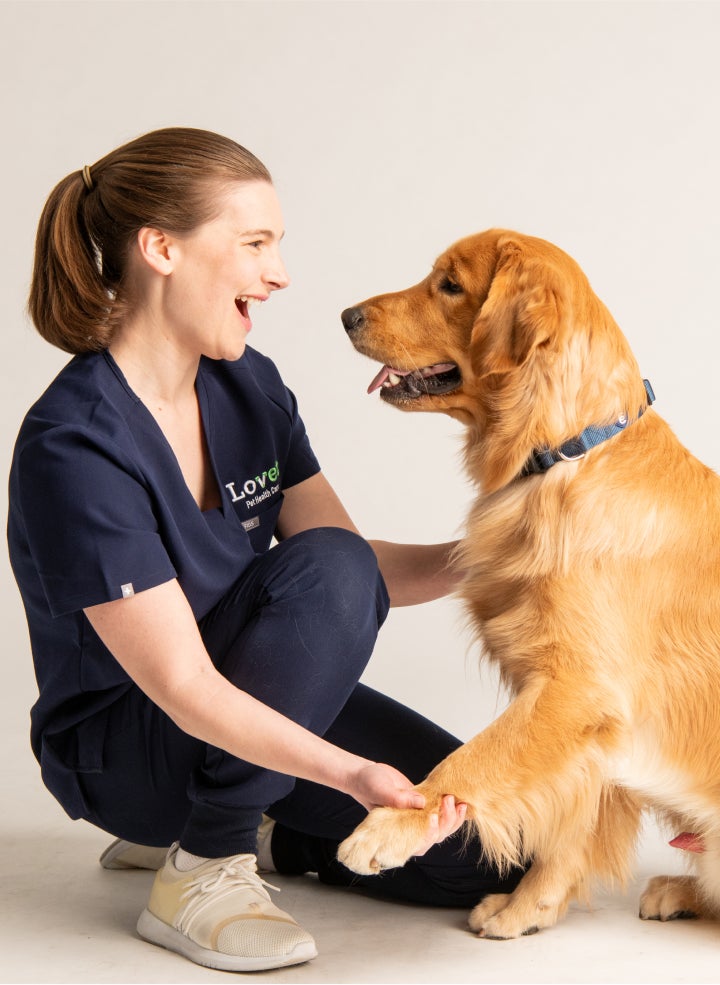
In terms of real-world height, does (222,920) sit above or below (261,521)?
below

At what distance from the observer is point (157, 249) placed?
2.29 meters

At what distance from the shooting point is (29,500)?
2119 millimetres

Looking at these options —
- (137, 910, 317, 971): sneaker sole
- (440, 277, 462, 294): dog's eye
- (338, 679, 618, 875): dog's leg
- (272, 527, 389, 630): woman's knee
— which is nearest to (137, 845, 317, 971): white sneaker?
(137, 910, 317, 971): sneaker sole

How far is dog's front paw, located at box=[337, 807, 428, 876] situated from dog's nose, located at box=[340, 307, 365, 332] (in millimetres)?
1032

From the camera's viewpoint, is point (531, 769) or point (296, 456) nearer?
point (531, 769)

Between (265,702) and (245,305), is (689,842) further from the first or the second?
(245,305)

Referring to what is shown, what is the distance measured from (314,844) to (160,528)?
33.4 inches

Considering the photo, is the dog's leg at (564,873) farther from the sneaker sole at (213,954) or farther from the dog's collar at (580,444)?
the dog's collar at (580,444)

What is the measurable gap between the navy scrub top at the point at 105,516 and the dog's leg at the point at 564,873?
81 centimetres

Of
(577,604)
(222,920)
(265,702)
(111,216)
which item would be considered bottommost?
(222,920)

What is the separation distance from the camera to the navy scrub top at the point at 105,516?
209cm

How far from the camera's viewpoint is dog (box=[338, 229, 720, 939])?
7.36 ft

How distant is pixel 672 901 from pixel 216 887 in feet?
3.00

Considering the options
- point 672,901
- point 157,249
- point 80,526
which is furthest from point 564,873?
point 157,249
